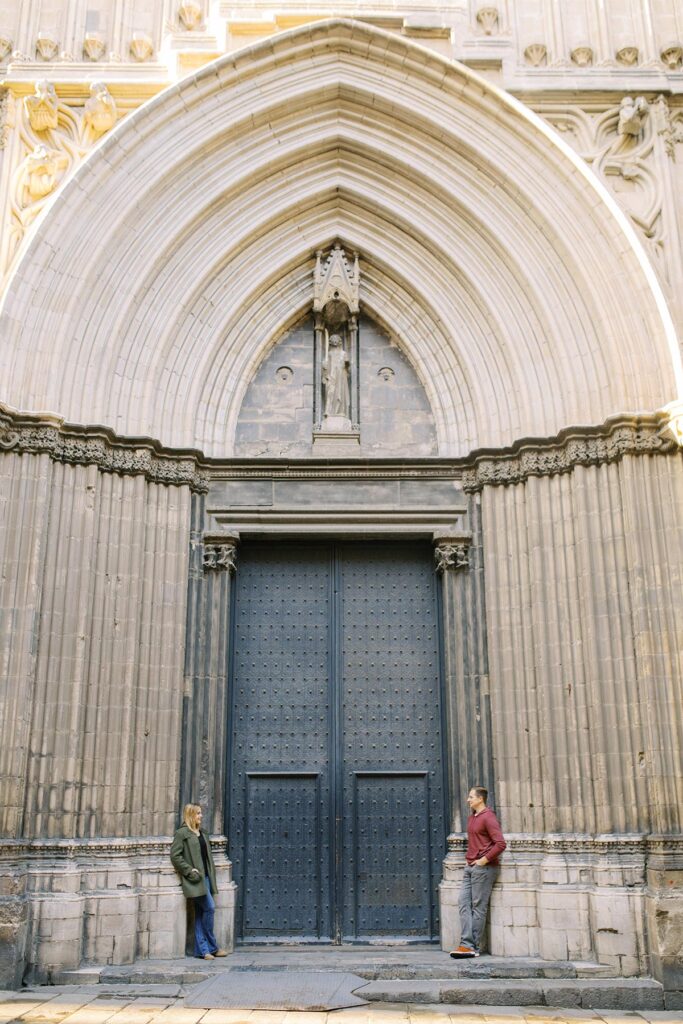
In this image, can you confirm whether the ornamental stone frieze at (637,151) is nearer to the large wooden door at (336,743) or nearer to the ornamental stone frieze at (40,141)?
the large wooden door at (336,743)

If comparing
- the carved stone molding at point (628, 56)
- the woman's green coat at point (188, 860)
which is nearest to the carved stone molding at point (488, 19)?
the carved stone molding at point (628, 56)

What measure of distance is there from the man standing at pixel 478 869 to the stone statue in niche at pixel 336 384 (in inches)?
179

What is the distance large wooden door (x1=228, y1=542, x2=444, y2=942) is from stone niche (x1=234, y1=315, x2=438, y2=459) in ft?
3.86

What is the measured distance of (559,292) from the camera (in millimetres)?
11547

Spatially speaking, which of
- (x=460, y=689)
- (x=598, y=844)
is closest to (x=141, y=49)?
(x=460, y=689)

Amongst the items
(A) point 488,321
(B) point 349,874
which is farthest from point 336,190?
(B) point 349,874

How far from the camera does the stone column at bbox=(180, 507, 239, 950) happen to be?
35.4 ft

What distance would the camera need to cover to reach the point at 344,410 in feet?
40.3

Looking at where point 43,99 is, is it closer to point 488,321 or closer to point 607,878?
point 488,321

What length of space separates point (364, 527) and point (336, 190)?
13.6 feet

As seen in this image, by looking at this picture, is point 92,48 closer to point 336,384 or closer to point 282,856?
point 336,384

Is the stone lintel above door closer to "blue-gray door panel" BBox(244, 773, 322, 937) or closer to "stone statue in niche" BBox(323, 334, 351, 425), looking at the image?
"stone statue in niche" BBox(323, 334, 351, 425)

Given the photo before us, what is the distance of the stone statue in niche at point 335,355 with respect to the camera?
479 inches

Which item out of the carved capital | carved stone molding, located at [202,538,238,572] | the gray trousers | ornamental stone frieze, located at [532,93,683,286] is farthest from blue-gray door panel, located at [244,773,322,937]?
ornamental stone frieze, located at [532,93,683,286]
